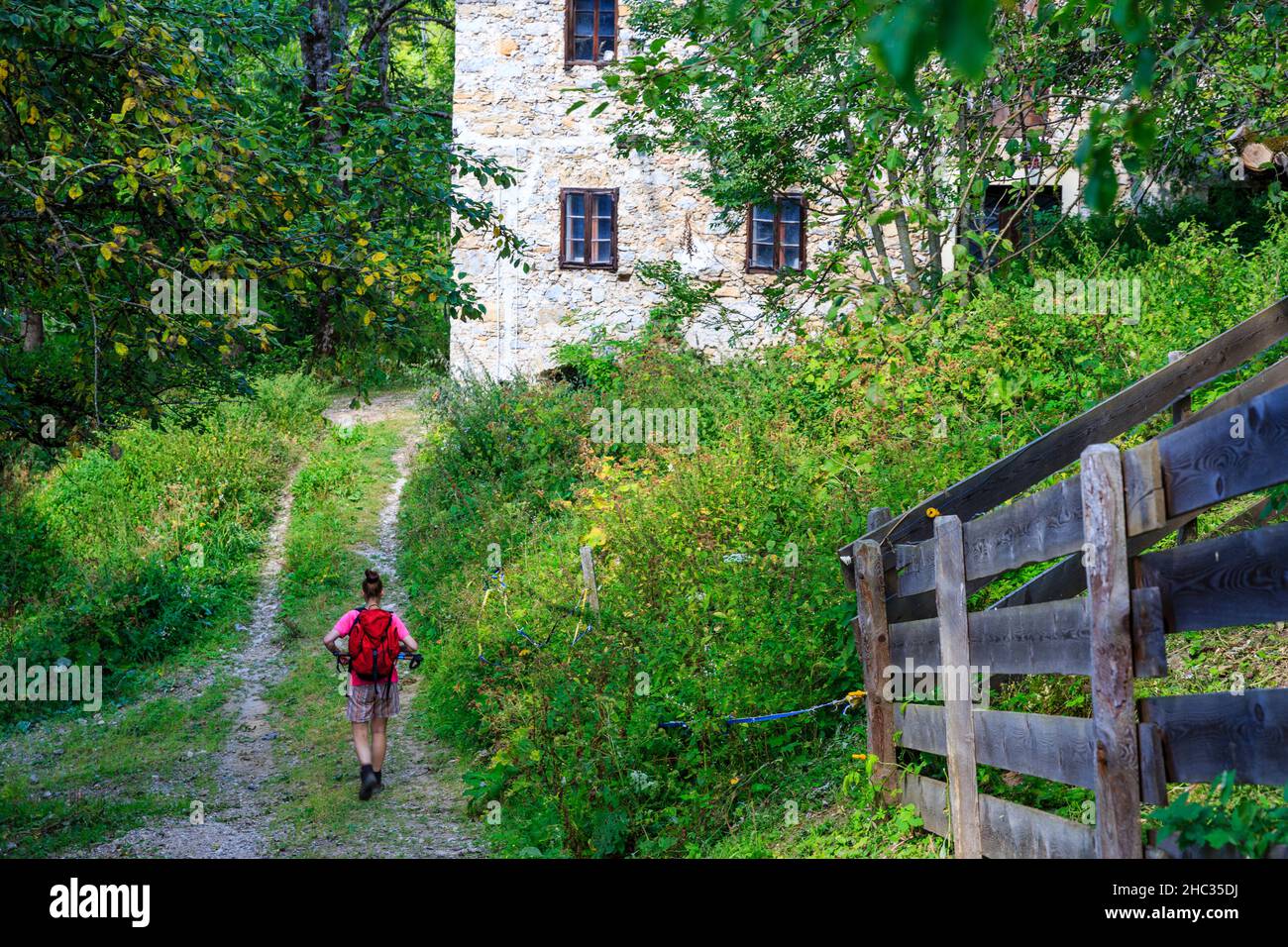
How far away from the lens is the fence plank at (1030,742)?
4.25 meters

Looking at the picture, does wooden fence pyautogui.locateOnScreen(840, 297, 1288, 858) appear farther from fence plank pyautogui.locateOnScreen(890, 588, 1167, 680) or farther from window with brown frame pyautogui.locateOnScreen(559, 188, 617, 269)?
window with brown frame pyautogui.locateOnScreen(559, 188, 617, 269)

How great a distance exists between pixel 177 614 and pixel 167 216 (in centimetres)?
596

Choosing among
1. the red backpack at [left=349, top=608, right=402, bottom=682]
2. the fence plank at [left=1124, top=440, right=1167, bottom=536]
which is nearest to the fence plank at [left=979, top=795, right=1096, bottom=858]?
the fence plank at [left=1124, top=440, right=1167, bottom=536]

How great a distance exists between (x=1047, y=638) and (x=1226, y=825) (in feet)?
3.28

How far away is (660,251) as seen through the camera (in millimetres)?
20891

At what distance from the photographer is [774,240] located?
2097cm

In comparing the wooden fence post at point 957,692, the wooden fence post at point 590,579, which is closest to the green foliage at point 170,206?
the wooden fence post at point 590,579

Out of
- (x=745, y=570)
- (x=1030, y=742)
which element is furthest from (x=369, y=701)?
(x=1030, y=742)

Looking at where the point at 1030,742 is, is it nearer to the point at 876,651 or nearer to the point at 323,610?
the point at 876,651

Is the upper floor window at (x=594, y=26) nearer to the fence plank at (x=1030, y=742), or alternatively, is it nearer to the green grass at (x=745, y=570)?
the green grass at (x=745, y=570)

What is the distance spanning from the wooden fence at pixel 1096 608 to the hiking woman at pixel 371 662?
161 inches

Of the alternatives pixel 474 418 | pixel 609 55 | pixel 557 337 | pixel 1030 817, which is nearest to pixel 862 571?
pixel 1030 817

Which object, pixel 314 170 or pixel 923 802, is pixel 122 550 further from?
pixel 923 802

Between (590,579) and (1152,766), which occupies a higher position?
(590,579)
